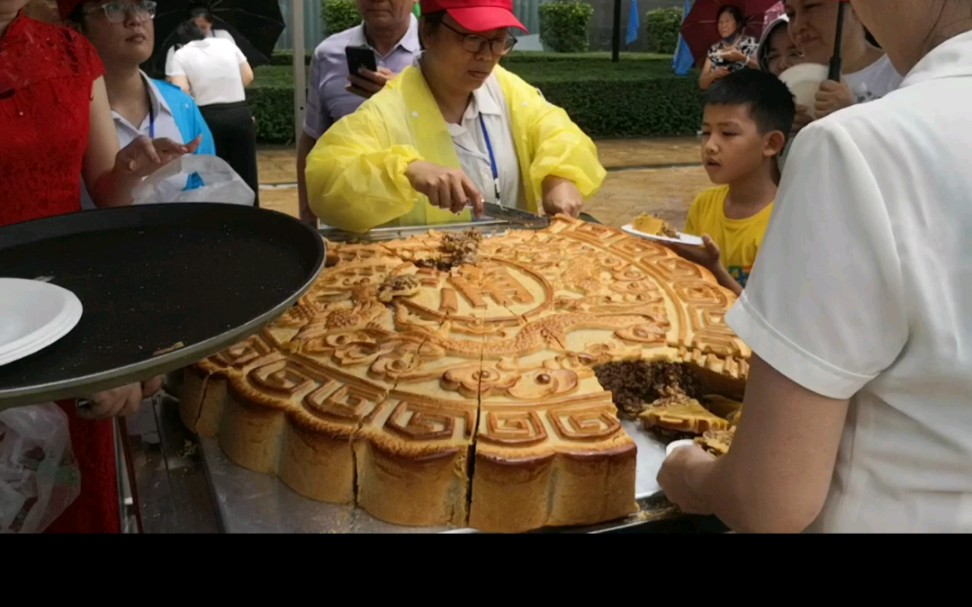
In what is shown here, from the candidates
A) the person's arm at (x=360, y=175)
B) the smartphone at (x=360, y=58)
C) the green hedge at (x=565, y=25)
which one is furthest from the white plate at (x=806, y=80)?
the green hedge at (x=565, y=25)

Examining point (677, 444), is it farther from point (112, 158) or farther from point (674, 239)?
point (112, 158)

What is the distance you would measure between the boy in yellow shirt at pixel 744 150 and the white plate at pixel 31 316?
6.68ft

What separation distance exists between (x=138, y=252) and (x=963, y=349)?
4.59 feet

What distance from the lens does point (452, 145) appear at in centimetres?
282

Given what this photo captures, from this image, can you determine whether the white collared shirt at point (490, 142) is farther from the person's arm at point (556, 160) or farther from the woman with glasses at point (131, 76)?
the woman with glasses at point (131, 76)

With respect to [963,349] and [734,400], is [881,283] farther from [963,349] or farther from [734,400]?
[734,400]

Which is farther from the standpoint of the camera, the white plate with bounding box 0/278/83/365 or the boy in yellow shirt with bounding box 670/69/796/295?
the boy in yellow shirt with bounding box 670/69/796/295

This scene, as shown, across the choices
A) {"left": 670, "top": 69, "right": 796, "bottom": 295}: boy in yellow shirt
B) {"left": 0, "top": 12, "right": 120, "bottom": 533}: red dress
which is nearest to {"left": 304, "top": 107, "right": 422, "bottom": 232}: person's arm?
{"left": 0, "top": 12, "right": 120, "bottom": 533}: red dress

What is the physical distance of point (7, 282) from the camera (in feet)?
3.99

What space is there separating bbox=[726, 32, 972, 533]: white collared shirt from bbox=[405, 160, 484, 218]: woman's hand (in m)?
1.54

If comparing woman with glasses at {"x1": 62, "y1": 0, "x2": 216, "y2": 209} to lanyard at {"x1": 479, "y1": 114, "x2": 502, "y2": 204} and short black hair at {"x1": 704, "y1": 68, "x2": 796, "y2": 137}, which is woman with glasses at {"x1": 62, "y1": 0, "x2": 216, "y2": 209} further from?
short black hair at {"x1": 704, "y1": 68, "x2": 796, "y2": 137}

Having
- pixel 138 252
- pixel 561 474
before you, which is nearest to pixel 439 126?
pixel 138 252

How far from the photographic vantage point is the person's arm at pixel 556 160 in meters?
2.86

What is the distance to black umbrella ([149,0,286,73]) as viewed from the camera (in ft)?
12.1
